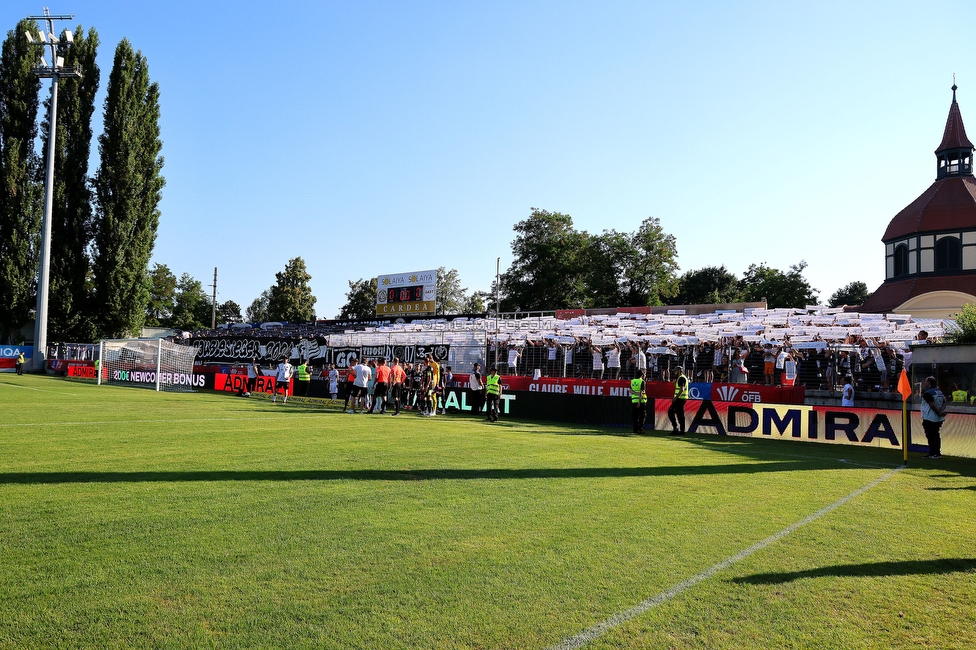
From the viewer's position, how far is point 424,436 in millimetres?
14586

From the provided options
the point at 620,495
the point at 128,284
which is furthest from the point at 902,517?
the point at 128,284

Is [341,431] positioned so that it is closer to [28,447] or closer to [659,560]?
[28,447]

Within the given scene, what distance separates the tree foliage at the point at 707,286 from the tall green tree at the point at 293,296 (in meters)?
47.0

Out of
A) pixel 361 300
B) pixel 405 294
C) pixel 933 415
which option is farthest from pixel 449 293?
pixel 933 415

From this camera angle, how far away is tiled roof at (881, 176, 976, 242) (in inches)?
1751

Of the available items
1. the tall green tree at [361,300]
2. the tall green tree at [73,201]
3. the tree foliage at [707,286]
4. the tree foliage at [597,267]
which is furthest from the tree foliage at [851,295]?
the tall green tree at [73,201]

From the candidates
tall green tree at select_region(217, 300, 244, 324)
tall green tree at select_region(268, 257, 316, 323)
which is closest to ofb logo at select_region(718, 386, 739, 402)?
tall green tree at select_region(268, 257, 316, 323)

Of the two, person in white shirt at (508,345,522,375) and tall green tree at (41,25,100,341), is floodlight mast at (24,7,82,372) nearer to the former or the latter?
tall green tree at (41,25,100,341)

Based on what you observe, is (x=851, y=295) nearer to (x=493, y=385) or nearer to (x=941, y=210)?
(x=941, y=210)

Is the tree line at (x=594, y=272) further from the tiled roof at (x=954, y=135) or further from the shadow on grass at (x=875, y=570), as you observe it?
the shadow on grass at (x=875, y=570)

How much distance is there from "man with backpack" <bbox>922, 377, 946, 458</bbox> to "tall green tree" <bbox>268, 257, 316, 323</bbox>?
79441mm

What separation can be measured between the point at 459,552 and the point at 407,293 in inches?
1865

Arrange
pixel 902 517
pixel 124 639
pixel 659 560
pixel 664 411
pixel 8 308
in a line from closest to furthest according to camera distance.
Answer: pixel 124 639 → pixel 659 560 → pixel 902 517 → pixel 664 411 → pixel 8 308

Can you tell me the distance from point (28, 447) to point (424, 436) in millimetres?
7082
